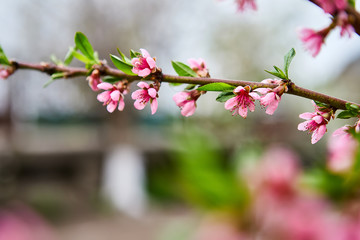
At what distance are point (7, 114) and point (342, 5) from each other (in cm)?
549

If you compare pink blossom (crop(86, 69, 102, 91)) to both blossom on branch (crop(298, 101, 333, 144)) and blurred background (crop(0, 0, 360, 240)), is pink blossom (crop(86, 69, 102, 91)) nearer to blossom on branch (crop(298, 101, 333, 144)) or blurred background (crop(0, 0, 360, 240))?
blossom on branch (crop(298, 101, 333, 144))

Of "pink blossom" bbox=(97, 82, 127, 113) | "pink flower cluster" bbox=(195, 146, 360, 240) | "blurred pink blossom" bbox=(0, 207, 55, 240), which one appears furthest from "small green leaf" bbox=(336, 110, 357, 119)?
"blurred pink blossom" bbox=(0, 207, 55, 240)

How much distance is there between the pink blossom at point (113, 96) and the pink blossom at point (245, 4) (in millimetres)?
212

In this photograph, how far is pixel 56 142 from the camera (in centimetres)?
818

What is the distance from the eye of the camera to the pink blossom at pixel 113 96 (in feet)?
1.23

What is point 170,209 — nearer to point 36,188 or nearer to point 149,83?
point 36,188

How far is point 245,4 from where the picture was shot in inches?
19.1

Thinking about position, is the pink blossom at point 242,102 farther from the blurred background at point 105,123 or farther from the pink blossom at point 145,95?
the blurred background at point 105,123

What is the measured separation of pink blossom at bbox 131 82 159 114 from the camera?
0.36m

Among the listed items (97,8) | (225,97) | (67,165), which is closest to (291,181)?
(225,97)

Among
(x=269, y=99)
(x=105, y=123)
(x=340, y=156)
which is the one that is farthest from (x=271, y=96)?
(x=105, y=123)

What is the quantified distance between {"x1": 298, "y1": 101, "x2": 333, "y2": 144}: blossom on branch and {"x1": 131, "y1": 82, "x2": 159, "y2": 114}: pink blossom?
0.15 m

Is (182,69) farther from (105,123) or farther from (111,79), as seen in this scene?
(105,123)

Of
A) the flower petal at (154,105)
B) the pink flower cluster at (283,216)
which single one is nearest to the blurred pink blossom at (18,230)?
the pink flower cluster at (283,216)
